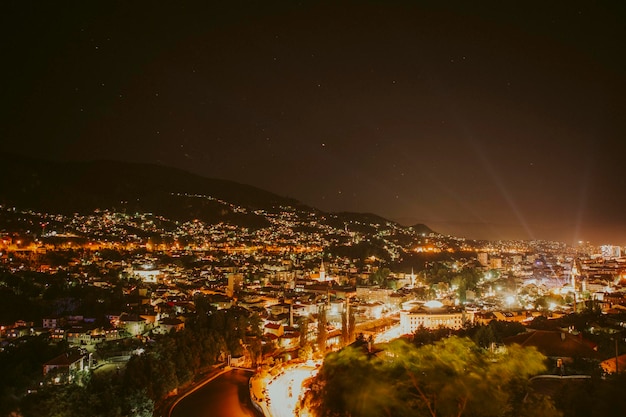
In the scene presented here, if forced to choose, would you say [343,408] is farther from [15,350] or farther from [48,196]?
[48,196]

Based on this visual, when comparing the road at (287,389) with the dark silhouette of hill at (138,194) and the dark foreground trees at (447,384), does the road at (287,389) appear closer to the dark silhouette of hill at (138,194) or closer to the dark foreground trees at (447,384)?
the dark foreground trees at (447,384)

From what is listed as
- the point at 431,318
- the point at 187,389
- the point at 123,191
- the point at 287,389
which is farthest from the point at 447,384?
the point at 123,191

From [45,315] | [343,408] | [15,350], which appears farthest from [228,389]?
[45,315]

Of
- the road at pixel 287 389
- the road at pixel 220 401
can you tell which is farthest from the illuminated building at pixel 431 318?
the road at pixel 220 401

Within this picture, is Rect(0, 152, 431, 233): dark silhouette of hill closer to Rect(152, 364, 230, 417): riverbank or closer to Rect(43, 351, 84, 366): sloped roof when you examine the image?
Rect(43, 351, 84, 366): sloped roof

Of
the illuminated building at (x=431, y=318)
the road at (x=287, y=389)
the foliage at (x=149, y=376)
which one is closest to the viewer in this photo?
the foliage at (x=149, y=376)

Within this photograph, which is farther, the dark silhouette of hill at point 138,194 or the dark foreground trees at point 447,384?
the dark silhouette of hill at point 138,194
